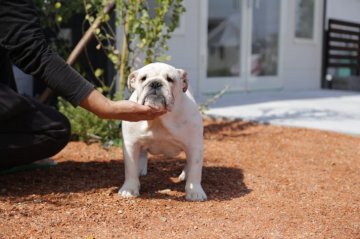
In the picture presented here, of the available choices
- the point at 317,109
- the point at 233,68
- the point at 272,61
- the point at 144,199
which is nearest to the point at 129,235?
the point at 144,199

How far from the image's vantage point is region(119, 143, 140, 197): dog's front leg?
2637 mm

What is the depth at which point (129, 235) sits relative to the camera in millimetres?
2078

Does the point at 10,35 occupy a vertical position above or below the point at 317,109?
above

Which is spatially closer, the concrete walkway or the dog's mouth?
the dog's mouth

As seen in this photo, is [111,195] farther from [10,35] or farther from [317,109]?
[317,109]

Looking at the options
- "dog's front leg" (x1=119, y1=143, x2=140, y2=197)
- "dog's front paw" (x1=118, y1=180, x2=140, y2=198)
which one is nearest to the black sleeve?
"dog's front leg" (x1=119, y1=143, x2=140, y2=197)

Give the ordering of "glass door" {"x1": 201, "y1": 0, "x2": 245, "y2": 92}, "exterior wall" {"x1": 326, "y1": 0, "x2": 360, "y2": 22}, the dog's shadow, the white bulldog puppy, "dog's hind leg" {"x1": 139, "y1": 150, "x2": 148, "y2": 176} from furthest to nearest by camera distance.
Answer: "exterior wall" {"x1": 326, "y1": 0, "x2": 360, "y2": 22}
"glass door" {"x1": 201, "y1": 0, "x2": 245, "y2": 92}
"dog's hind leg" {"x1": 139, "y1": 150, "x2": 148, "y2": 176}
the dog's shadow
the white bulldog puppy

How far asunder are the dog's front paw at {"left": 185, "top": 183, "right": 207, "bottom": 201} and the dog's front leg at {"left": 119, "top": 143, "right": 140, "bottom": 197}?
10.9 inches

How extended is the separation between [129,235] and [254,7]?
266 inches

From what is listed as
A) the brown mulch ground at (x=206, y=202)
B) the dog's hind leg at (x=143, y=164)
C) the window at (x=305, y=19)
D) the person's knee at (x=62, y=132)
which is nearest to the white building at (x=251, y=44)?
the window at (x=305, y=19)

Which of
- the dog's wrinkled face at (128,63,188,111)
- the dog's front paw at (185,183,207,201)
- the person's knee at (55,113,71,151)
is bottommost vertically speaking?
the dog's front paw at (185,183,207,201)

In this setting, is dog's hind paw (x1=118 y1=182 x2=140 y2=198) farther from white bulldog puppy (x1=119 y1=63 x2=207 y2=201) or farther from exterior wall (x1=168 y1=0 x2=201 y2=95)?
exterior wall (x1=168 y1=0 x2=201 y2=95)

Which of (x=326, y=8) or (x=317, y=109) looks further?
(x=326, y=8)

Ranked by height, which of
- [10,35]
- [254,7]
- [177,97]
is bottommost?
[177,97]
